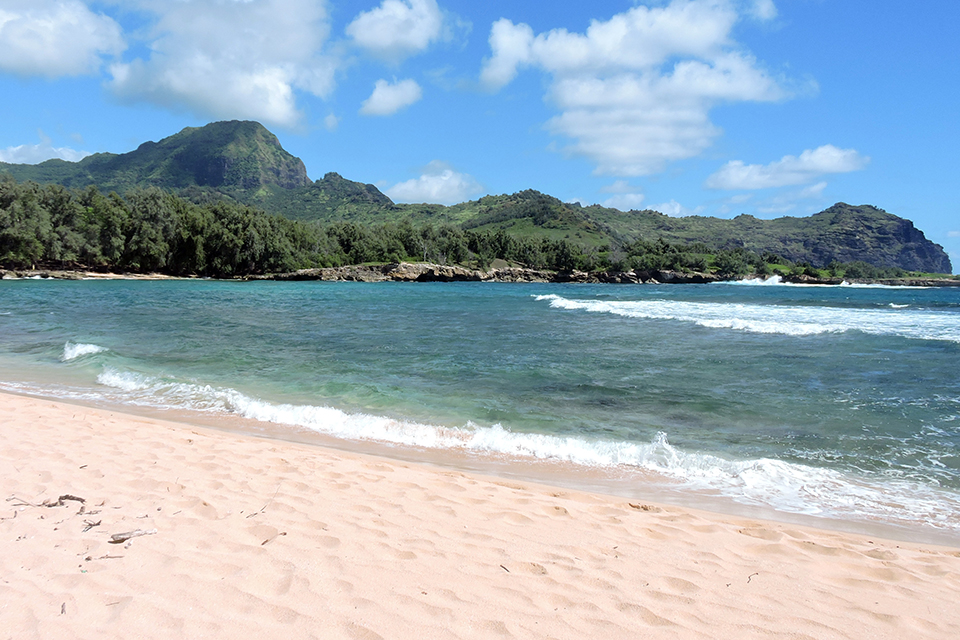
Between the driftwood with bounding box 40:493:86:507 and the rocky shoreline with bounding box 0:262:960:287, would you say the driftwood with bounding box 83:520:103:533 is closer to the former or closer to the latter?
the driftwood with bounding box 40:493:86:507

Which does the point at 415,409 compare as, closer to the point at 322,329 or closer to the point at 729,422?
the point at 729,422

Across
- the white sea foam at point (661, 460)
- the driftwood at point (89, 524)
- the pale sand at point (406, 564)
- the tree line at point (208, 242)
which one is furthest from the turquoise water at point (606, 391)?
the tree line at point (208, 242)

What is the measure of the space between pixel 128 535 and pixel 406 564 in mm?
2131

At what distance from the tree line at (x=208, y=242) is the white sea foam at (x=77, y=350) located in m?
70.8

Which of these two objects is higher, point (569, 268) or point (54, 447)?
point (569, 268)

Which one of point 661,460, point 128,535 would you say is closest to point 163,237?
point 128,535

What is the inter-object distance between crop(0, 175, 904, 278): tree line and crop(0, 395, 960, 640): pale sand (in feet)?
276

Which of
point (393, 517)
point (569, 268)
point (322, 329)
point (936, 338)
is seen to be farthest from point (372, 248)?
point (393, 517)

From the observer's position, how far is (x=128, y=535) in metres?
3.86

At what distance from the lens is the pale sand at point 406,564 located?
117 inches

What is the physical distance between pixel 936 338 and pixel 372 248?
106 meters

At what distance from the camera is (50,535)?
12.5 feet

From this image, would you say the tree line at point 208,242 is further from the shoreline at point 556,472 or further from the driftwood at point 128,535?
the driftwood at point 128,535

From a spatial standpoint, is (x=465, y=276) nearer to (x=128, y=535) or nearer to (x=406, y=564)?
(x=128, y=535)
